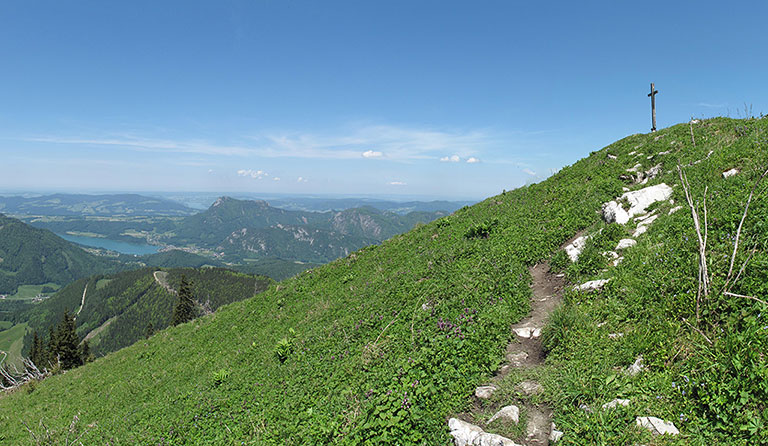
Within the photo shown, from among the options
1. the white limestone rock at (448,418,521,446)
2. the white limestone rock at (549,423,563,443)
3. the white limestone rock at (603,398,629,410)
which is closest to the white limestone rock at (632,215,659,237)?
the white limestone rock at (603,398,629,410)

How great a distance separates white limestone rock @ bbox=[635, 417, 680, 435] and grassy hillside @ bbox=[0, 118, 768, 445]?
0.30ft

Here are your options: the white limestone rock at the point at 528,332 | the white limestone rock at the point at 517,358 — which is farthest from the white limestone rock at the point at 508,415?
the white limestone rock at the point at 528,332

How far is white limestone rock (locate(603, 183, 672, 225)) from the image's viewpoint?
39.8ft

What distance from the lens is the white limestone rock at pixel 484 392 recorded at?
244 inches

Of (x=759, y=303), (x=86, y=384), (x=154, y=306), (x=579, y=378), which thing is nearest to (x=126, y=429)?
(x=86, y=384)

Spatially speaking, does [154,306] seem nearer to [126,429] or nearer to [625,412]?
[126,429]

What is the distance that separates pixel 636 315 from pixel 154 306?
24289 cm

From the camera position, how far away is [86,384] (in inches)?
738

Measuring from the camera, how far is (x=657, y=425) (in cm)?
459

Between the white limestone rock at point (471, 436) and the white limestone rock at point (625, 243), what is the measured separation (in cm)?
762

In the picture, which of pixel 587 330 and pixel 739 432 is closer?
pixel 739 432

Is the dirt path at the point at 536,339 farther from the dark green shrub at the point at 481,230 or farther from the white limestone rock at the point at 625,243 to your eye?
the dark green shrub at the point at 481,230

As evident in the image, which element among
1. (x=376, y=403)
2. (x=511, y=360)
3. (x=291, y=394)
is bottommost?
(x=291, y=394)

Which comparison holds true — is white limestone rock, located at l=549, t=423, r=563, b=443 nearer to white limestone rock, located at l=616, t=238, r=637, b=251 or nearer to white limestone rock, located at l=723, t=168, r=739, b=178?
white limestone rock, located at l=616, t=238, r=637, b=251
